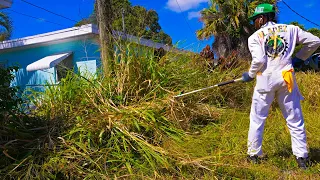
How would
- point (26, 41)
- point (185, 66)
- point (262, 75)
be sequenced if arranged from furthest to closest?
point (26, 41)
point (185, 66)
point (262, 75)

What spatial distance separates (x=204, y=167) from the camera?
9.29 feet

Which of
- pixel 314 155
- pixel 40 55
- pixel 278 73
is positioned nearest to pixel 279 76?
pixel 278 73

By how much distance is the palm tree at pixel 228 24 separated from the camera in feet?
37.9

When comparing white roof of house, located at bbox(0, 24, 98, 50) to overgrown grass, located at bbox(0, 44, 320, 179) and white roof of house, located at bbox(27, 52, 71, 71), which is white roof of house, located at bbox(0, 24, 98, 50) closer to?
white roof of house, located at bbox(27, 52, 71, 71)

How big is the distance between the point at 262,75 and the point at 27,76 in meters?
8.29

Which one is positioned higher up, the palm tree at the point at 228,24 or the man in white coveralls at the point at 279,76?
the palm tree at the point at 228,24

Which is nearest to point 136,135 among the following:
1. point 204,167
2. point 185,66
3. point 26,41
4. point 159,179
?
point 159,179

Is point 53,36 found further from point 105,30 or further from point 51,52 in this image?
point 105,30

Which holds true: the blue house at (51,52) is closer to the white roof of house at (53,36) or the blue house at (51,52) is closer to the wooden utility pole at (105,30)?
the white roof of house at (53,36)

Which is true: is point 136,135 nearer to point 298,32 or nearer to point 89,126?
point 89,126

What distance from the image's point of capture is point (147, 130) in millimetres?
3674

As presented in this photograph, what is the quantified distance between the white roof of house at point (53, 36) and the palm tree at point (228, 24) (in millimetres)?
5876

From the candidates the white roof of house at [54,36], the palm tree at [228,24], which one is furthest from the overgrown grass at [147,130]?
the palm tree at [228,24]

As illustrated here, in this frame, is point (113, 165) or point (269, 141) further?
point (269, 141)
